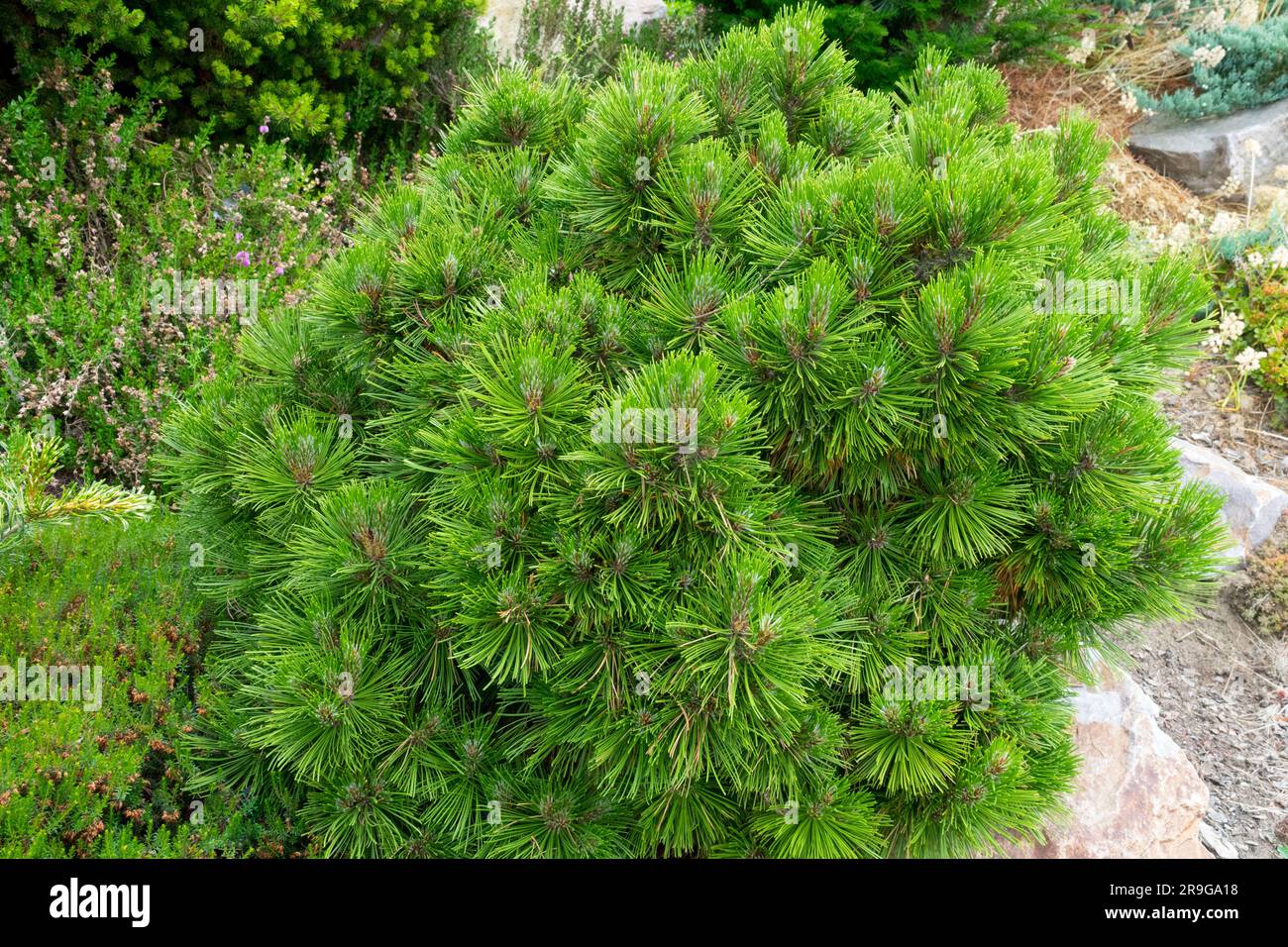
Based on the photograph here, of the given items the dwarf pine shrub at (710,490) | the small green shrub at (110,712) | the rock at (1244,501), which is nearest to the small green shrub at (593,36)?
the rock at (1244,501)

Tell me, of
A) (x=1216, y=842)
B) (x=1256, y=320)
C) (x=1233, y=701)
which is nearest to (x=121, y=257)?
(x=1216, y=842)

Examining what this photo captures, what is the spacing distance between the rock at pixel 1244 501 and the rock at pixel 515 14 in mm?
5001

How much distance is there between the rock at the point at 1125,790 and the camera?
3061 mm

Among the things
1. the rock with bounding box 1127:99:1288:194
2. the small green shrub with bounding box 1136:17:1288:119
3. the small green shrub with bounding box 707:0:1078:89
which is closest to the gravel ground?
the rock with bounding box 1127:99:1288:194

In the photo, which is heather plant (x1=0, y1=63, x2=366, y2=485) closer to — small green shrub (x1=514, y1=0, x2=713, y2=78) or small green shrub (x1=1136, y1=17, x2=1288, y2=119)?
small green shrub (x1=514, y1=0, x2=713, y2=78)

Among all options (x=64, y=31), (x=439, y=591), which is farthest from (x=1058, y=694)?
(x=64, y=31)

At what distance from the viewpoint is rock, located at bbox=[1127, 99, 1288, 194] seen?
6.45 meters

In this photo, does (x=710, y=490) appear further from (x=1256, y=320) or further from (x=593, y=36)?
(x=593, y=36)

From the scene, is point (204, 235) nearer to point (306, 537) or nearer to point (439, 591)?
point (306, 537)

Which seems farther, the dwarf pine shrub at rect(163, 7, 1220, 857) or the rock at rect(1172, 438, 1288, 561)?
the rock at rect(1172, 438, 1288, 561)

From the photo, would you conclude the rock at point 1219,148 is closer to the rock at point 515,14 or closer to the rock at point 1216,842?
the rock at point 515,14

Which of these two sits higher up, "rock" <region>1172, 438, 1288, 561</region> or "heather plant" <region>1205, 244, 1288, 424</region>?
"heather plant" <region>1205, 244, 1288, 424</region>

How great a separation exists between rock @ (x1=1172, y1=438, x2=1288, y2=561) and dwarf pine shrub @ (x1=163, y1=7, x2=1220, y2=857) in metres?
2.39

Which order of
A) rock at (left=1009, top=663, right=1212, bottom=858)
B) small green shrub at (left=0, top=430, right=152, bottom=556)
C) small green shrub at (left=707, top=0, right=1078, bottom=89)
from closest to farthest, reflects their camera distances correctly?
small green shrub at (left=0, top=430, right=152, bottom=556) < rock at (left=1009, top=663, right=1212, bottom=858) < small green shrub at (left=707, top=0, right=1078, bottom=89)
